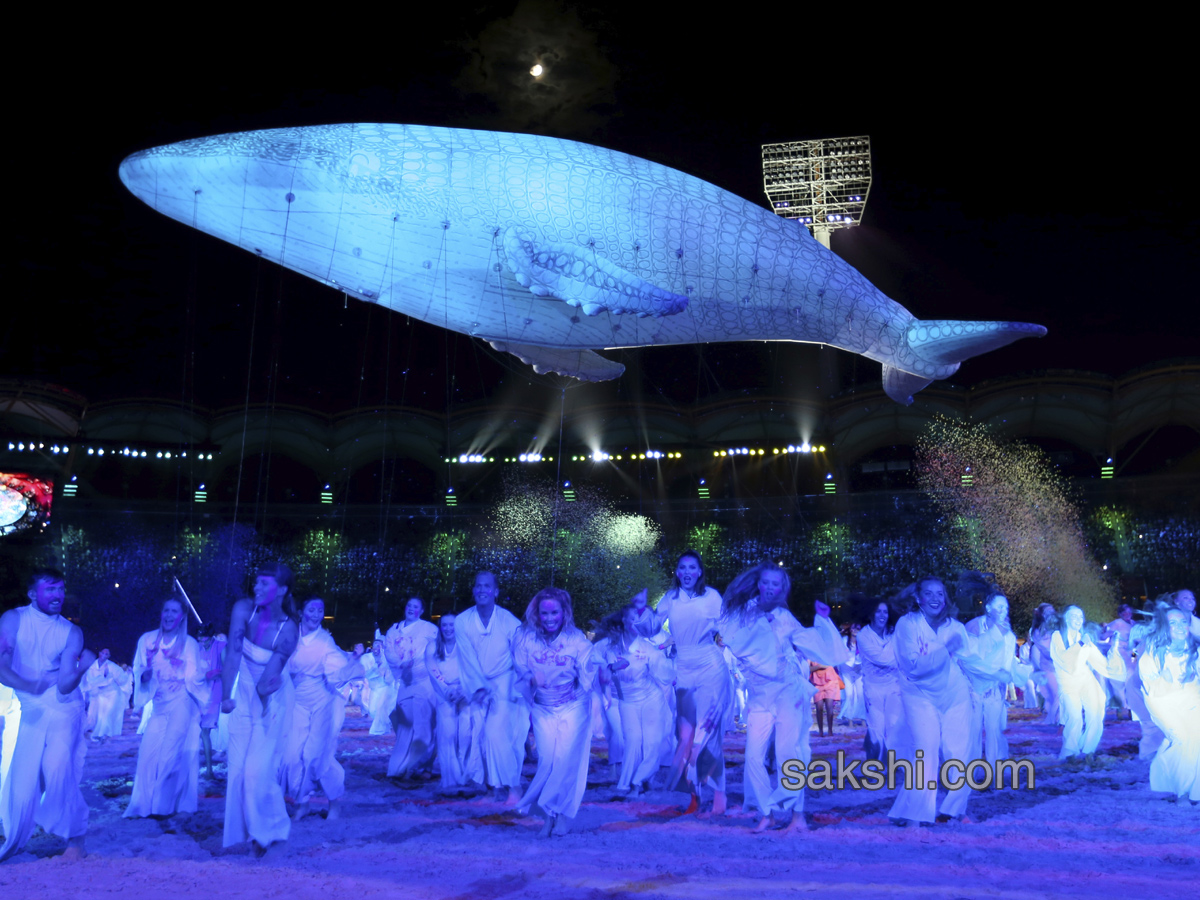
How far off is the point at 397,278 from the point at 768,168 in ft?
61.7

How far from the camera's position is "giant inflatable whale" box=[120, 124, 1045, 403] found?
5516mm

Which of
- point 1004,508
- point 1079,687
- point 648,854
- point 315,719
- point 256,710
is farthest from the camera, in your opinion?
point 1004,508

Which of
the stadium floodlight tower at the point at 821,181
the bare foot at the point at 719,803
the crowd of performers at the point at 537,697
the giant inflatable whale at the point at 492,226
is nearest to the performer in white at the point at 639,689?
the crowd of performers at the point at 537,697

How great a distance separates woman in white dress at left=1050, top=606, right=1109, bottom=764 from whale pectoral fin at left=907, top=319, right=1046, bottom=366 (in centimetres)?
405

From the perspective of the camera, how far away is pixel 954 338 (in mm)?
6867

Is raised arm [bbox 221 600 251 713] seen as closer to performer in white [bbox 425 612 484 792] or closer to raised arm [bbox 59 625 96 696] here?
raised arm [bbox 59 625 96 696]

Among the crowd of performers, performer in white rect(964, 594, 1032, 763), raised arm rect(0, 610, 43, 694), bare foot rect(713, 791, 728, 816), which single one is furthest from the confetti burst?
raised arm rect(0, 610, 43, 694)

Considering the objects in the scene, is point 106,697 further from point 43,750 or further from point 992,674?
point 992,674

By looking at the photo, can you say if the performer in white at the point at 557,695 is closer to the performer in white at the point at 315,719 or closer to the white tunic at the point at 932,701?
the performer in white at the point at 315,719

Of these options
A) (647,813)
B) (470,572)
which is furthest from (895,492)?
(647,813)

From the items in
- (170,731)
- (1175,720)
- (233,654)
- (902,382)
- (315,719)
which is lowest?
(170,731)

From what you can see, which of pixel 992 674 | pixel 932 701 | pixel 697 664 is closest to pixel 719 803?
pixel 697 664

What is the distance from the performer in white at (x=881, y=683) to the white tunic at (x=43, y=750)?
584 centimetres

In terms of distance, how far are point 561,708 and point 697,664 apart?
1.23 m
